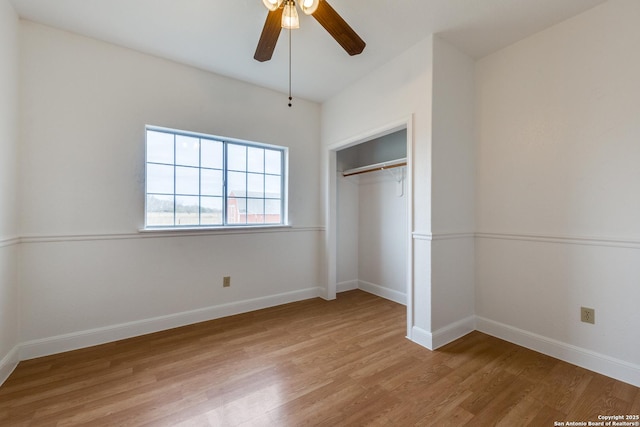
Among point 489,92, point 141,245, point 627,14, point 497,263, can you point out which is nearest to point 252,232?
point 141,245

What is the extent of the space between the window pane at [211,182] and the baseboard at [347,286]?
6.94 feet

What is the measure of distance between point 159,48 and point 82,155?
3.92ft

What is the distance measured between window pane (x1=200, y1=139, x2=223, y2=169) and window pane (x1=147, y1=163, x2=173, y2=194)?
363 mm

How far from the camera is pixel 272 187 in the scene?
3459 millimetres

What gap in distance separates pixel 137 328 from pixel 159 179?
1.44 m

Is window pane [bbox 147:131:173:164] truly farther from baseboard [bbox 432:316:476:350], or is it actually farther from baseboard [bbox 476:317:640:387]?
baseboard [bbox 476:317:640:387]

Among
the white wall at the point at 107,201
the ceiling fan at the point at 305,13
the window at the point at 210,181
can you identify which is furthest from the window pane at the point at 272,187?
the ceiling fan at the point at 305,13

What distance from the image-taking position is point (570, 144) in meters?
2.11

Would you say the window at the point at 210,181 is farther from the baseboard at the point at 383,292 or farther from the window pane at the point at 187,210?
the baseboard at the point at 383,292

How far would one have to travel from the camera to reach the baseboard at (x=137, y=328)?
215cm

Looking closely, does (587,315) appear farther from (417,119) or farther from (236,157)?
(236,157)

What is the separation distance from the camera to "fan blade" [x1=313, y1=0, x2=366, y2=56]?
1.52 metres

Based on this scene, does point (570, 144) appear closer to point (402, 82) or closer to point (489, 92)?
point (489, 92)

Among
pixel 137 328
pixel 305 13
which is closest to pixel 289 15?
pixel 305 13
